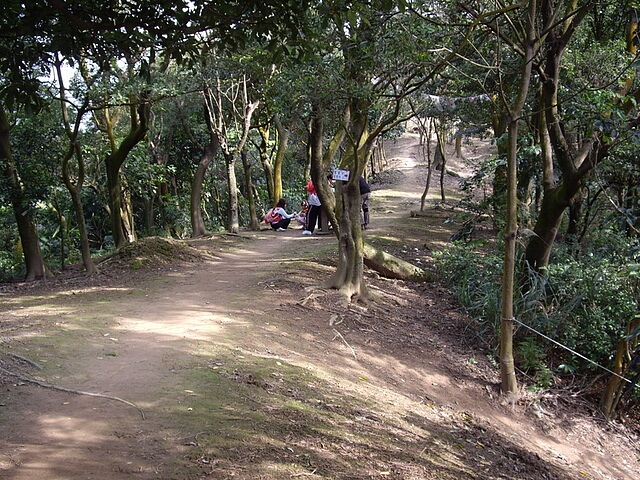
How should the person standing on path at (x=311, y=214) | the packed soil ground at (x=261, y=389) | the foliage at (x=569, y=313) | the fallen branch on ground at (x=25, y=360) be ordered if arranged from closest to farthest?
the packed soil ground at (x=261, y=389) → the fallen branch on ground at (x=25, y=360) → the foliage at (x=569, y=313) → the person standing on path at (x=311, y=214)

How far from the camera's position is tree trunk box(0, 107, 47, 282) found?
12688 millimetres

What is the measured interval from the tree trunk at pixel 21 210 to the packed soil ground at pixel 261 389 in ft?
3.13

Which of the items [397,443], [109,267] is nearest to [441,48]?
[397,443]

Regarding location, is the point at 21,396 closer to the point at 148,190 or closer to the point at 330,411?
the point at 330,411

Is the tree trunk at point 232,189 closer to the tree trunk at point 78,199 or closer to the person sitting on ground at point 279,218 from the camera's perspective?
the person sitting on ground at point 279,218

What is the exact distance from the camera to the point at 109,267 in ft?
42.7

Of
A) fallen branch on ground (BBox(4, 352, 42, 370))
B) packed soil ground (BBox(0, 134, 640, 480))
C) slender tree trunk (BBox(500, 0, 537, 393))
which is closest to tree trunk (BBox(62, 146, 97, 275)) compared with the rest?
packed soil ground (BBox(0, 134, 640, 480))

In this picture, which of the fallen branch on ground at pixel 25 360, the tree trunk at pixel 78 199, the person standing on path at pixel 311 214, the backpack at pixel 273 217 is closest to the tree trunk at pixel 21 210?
the tree trunk at pixel 78 199

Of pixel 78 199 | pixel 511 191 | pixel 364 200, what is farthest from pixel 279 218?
pixel 511 191

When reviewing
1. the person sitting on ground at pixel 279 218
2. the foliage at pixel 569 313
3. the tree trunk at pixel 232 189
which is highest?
the tree trunk at pixel 232 189

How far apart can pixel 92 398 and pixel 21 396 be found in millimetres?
578

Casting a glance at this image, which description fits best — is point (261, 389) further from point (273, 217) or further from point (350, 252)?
point (273, 217)

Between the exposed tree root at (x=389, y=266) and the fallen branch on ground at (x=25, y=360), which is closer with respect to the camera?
the fallen branch on ground at (x=25, y=360)

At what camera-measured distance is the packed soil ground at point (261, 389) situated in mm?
4422
